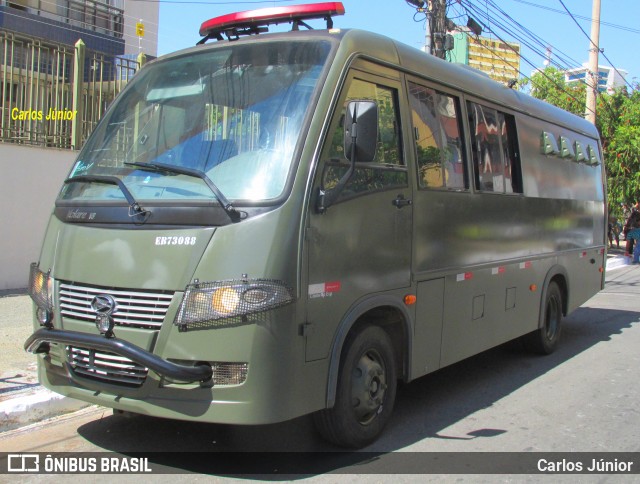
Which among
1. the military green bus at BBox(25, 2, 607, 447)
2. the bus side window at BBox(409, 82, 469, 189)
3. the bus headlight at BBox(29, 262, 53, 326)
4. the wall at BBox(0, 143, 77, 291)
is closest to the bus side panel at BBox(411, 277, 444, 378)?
the military green bus at BBox(25, 2, 607, 447)

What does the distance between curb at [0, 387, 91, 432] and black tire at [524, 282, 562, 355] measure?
207 inches

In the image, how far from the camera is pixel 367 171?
4.55 metres

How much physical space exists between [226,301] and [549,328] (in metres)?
5.66

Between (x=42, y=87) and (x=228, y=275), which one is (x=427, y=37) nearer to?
(x=42, y=87)

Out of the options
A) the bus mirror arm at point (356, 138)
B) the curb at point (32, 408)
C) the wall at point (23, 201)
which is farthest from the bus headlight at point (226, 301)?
the wall at point (23, 201)

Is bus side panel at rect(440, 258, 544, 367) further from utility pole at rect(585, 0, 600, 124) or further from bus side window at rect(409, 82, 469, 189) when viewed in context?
utility pole at rect(585, 0, 600, 124)

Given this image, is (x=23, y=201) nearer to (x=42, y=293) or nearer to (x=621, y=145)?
(x=42, y=293)

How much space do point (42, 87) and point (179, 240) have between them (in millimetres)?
7162

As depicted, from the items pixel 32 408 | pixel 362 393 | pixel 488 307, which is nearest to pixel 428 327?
pixel 362 393

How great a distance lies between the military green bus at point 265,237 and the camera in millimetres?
3811

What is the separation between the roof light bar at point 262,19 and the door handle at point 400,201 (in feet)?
4.36

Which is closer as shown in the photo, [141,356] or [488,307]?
[141,356]

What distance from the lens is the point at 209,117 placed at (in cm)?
439

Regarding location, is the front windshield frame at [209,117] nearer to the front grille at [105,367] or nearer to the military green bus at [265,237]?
the military green bus at [265,237]
